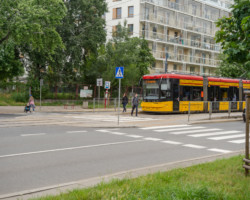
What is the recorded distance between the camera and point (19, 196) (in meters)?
4.84

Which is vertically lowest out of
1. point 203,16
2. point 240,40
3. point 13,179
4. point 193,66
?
point 13,179

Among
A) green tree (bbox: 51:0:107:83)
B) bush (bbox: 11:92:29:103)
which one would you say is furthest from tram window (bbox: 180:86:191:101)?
bush (bbox: 11:92:29:103)

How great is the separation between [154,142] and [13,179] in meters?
6.01

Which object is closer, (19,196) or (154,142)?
(19,196)

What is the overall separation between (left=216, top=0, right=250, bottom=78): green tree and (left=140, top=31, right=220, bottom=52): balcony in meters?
39.3

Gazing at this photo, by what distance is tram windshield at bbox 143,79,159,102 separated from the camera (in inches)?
976

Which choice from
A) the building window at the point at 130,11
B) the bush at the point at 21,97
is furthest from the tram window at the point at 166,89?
the building window at the point at 130,11

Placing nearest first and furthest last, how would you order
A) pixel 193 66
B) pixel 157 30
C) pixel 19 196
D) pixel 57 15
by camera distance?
pixel 19 196 < pixel 57 15 < pixel 157 30 < pixel 193 66

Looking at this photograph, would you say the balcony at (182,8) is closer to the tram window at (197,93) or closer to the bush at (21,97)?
the bush at (21,97)

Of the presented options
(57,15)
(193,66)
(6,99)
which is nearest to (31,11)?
(57,15)

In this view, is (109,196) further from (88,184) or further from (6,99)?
(6,99)

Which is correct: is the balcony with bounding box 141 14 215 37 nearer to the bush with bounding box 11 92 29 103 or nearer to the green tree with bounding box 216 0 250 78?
the bush with bounding box 11 92 29 103

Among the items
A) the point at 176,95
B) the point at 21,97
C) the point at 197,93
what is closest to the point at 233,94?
the point at 197,93

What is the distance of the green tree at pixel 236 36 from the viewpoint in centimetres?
653
